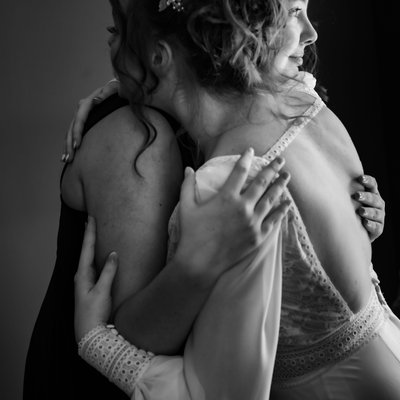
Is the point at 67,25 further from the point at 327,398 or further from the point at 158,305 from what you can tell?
the point at 327,398

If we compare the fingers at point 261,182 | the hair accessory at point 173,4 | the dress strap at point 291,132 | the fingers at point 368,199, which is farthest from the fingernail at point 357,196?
the hair accessory at point 173,4

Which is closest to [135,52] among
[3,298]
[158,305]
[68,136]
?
[68,136]

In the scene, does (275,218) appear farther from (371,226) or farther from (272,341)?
(371,226)

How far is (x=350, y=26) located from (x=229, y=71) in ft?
4.68

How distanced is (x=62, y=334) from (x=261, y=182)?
55 cm

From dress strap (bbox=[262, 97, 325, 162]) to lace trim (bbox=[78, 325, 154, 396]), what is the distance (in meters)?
0.41

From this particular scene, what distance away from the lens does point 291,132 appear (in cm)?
113

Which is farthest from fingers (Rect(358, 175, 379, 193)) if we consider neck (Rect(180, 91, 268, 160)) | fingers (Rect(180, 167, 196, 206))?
fingers (Rect(180, 167, 196, 206))

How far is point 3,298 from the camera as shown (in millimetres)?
2189

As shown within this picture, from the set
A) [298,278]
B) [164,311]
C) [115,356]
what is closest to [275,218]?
[298,278]

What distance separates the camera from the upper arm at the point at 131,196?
3.72ft

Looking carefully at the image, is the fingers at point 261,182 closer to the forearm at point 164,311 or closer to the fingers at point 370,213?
the forearm at point 164,311

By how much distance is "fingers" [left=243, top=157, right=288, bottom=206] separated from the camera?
3.34 feet

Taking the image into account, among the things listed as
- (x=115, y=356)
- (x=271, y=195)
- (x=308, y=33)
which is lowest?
(x=115, y=356)
